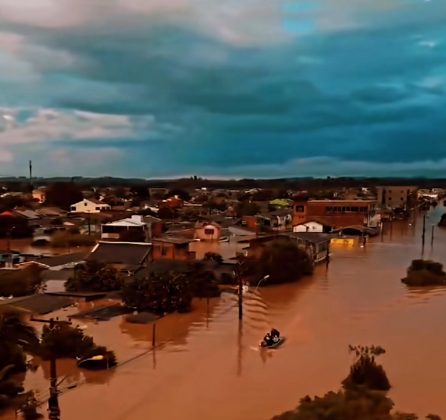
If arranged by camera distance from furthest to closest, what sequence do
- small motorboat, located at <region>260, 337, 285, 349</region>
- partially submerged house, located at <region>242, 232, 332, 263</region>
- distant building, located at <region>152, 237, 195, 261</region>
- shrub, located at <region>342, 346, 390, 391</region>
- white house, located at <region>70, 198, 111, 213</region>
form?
white house, located at <region>70, 198, 111, 213</region>
partially submerged house, located at <region>242, 232, 332, 263</region>
distant building, located at <region>152, 237, 195, 261</region>
small motorboat, located at <region>260, 337, 285, 349</region>
shrub, located at <region>342, 346, 390, 391</region>

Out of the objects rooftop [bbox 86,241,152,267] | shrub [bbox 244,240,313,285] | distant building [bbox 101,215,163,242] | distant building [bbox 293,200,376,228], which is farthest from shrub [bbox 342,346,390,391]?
distant building [bbox 293,200,376,228]

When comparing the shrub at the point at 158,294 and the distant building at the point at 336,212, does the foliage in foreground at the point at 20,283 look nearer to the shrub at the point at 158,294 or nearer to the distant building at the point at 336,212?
the shrub at the point at 158,294

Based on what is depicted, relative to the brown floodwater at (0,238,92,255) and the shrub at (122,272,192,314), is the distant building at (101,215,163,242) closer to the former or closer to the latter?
the brown floodwater at (0,238,92,255)

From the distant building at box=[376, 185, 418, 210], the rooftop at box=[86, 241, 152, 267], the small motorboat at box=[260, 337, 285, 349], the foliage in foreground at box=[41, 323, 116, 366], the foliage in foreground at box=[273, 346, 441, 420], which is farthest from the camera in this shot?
the distant building at box=[376, 185, 418, 210]

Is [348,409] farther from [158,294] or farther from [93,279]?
[93,279]

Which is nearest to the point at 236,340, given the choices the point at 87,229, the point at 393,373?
the point at 393,373

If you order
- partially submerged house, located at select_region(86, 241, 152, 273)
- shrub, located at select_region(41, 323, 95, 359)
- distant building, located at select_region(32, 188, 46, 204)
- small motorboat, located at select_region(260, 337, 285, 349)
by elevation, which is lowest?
small motorboat, located at select_region(260, 337, 285, 349)

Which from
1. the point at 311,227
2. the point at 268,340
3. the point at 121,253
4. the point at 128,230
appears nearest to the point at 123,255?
the point at 121,253
